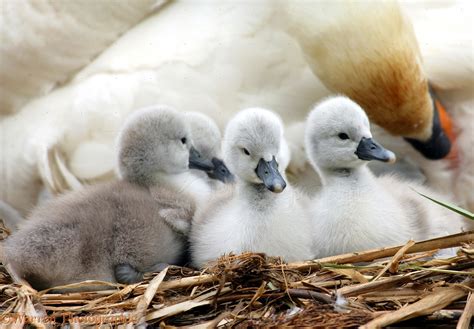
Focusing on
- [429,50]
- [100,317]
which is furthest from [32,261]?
[429,50]

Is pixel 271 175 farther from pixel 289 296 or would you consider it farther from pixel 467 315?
pixel 467 315

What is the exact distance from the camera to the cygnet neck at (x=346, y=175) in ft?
9.09

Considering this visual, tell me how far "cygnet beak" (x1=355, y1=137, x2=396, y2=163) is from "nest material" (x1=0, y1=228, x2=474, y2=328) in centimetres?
30

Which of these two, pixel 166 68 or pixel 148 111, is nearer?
pixel 148 111

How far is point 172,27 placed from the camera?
3.50 m

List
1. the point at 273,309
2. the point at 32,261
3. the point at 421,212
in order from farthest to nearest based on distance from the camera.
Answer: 1. the point at 421,212
2. the point at 32,261
3. the point at 273,309

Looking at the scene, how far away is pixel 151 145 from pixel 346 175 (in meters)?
0.62

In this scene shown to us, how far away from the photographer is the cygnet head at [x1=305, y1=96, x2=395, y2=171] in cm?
271

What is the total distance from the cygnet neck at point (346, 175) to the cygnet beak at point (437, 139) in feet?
1.71

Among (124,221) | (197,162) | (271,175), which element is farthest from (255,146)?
(197,162)

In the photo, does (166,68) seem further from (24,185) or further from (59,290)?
(59,290)

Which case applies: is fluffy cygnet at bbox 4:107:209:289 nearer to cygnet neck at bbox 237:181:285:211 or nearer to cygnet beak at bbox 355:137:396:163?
cygnet neck at bbox 237:181:285:211

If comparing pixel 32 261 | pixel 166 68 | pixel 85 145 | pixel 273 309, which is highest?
pixel 166 68

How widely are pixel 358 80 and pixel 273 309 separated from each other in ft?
3.67
